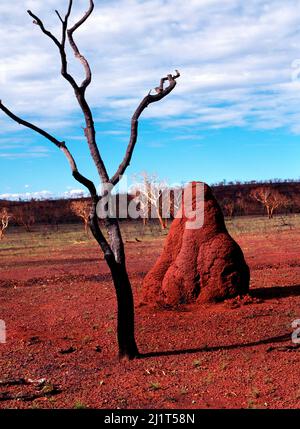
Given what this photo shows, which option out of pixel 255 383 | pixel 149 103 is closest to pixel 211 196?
pixel 149 103

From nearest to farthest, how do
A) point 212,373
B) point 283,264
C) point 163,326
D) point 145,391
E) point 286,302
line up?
point 145,391, point 212,373, point 163,326, point 286,302, point 283,264

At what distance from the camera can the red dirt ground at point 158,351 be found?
681 centimetres

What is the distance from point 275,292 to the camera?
41.2 feet

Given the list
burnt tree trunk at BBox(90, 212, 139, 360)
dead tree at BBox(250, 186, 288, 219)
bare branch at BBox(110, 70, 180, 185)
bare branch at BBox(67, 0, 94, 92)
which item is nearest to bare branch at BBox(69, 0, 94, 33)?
bare branch at BBox(67, 0, 94, 92)

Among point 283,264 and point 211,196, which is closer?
point 211,196

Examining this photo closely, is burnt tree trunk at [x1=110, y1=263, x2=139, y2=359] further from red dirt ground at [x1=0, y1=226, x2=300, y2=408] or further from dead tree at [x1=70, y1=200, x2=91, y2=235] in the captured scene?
dead tree at [x1=70, y1=200, x2=91, y2=235]

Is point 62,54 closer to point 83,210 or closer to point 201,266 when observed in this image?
point 201,266

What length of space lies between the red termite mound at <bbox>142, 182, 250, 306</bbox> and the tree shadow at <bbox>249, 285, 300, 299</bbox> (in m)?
0.77

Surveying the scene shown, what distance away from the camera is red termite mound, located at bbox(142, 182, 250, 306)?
36.6 ft

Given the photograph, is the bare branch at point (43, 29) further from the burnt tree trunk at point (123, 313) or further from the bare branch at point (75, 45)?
the burnt tree trunk at point (123, 313)

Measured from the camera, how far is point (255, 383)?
7066 millimetres
